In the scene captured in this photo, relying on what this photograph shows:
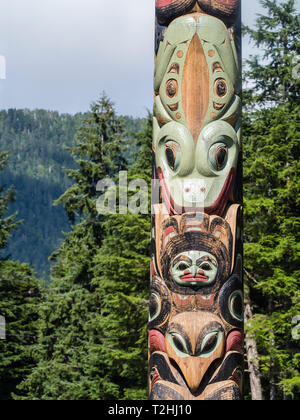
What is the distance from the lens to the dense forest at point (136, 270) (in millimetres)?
18672

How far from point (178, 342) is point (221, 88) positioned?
9.96 feet

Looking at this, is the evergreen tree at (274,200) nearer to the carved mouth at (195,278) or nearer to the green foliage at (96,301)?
the green foliage at (96,301)

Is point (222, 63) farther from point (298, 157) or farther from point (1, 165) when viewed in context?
point (1, 165)

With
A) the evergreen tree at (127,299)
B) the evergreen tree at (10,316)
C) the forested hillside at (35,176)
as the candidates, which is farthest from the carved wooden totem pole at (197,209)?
the forested hillside at (35,176)

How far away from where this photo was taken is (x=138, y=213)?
2152 cm

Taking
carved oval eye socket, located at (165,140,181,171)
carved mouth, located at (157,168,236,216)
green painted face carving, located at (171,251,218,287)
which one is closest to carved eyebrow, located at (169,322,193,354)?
green painted face carving, located at (171,251,218,287)

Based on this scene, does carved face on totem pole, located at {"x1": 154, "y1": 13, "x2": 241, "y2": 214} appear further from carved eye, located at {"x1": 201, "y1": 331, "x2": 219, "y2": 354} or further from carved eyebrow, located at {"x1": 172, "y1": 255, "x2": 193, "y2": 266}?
carved eye, located at {"x1": 201, "y1": 331, "x2": 219, "y2": 354}

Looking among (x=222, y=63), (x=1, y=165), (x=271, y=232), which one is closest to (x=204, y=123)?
(x=222, y=63)

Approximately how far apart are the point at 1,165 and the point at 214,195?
2397 cm

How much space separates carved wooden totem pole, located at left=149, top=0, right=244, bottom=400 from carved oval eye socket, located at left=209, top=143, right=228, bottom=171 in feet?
0.04

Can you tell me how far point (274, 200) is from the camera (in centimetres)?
1966

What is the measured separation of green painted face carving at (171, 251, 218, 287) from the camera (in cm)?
677

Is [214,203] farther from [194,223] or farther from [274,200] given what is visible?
[274,200]

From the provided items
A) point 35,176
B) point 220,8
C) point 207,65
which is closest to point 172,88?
point 207,65
